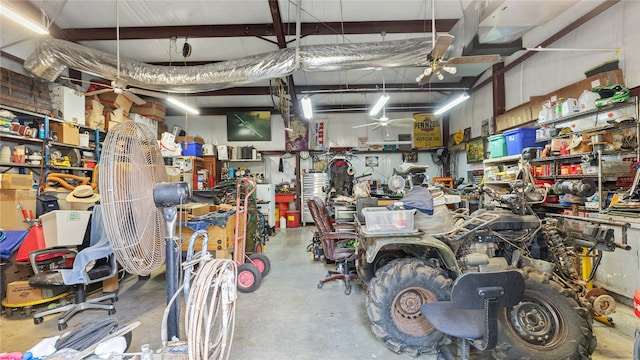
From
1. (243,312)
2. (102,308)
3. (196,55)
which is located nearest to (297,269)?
(243,312)

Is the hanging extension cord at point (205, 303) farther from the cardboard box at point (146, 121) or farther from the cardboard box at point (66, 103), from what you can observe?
the cardboard box at point (146, 121)

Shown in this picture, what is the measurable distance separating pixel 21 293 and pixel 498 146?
24.1ft

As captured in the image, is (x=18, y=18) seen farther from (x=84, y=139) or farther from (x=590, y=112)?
(x=590, y=112)

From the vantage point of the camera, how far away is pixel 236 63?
443cm

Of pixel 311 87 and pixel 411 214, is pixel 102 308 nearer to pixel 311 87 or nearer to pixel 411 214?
pixel 411 214

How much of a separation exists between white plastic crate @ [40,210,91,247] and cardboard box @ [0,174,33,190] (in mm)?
960

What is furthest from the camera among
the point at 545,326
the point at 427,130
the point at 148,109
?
the point at 427,130

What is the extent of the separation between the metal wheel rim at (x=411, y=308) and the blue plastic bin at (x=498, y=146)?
4286mm

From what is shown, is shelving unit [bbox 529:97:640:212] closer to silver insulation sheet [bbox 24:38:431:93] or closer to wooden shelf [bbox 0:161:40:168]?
silver insulation sheet [bbox 24:38:431:93]

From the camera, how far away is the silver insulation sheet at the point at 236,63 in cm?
406

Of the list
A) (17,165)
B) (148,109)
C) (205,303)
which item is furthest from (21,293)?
(148,109)

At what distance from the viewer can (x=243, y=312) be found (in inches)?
109

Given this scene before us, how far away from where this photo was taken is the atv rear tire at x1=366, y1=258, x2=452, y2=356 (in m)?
2.03

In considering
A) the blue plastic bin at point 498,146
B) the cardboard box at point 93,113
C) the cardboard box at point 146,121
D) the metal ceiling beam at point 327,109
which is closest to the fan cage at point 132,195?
the cardboard box at point 93,113
